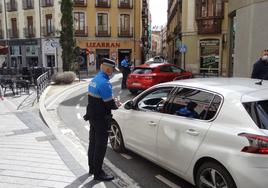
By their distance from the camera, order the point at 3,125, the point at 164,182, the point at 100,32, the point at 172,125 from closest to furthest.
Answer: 1. the point at 172,125
2. the point at 164,182
3. the point at 3,125
4. the point at 100,32

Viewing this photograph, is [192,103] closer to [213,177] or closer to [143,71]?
[213,177]

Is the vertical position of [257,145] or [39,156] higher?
[257,145]

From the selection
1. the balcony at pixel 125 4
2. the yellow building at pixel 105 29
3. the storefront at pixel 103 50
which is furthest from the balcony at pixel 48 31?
the balcony at pixel 125 4

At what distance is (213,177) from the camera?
12.6 ft

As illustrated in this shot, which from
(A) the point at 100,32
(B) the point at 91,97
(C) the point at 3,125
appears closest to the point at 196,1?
(A) the point at 100,32

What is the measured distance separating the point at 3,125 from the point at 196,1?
1029 inches

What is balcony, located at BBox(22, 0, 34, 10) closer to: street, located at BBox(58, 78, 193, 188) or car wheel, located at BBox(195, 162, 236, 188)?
street, located at BBox(58, 78, 193, 188)

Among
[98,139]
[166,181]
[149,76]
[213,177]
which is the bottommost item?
[166,181]

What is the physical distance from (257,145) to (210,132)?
0.64m

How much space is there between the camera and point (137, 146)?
548 cm

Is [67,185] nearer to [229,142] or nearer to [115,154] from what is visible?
[115,154]

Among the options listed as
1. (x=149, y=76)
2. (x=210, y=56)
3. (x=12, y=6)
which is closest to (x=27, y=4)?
(x=12, y=6)

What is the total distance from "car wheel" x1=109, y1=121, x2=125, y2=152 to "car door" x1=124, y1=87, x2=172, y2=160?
251mm

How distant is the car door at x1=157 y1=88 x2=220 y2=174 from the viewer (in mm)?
4086
